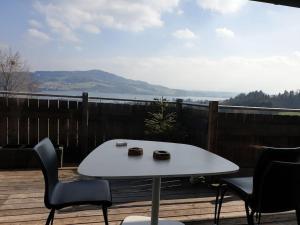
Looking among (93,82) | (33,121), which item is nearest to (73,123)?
(33,121)

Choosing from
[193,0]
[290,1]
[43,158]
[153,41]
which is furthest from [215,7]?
[43,158]

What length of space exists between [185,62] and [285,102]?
2133 mm

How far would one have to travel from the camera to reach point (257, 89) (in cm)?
512

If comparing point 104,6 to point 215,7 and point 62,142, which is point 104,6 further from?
point 62,142

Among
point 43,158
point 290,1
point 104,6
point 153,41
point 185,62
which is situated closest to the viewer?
point 43,158

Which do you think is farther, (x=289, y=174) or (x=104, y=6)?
(x=104, y=6)

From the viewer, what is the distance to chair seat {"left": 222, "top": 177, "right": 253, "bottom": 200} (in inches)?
87.0

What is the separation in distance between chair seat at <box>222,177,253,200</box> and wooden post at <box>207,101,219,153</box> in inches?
66.5

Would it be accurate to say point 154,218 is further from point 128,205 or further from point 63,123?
point 63,123

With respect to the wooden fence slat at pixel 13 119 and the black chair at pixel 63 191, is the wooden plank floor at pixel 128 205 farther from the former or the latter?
the wooden fence slat at pixel 13 119

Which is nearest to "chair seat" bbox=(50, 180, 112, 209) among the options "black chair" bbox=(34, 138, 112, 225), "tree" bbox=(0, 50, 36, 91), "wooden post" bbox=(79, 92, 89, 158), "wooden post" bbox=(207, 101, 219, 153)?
"black chair" bbox=(34, 138, 112, 225)

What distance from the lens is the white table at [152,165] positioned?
5.23ft

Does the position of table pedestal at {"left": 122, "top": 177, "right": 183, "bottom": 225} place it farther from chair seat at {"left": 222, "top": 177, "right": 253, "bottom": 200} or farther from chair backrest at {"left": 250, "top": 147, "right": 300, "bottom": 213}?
chair backrest at {"left": 250, "top": 147, "right": 300, "bottom": 213}

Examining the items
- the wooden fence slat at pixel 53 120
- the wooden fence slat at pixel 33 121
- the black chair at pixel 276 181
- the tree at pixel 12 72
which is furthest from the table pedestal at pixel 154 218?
the tree at pixel 12 72
